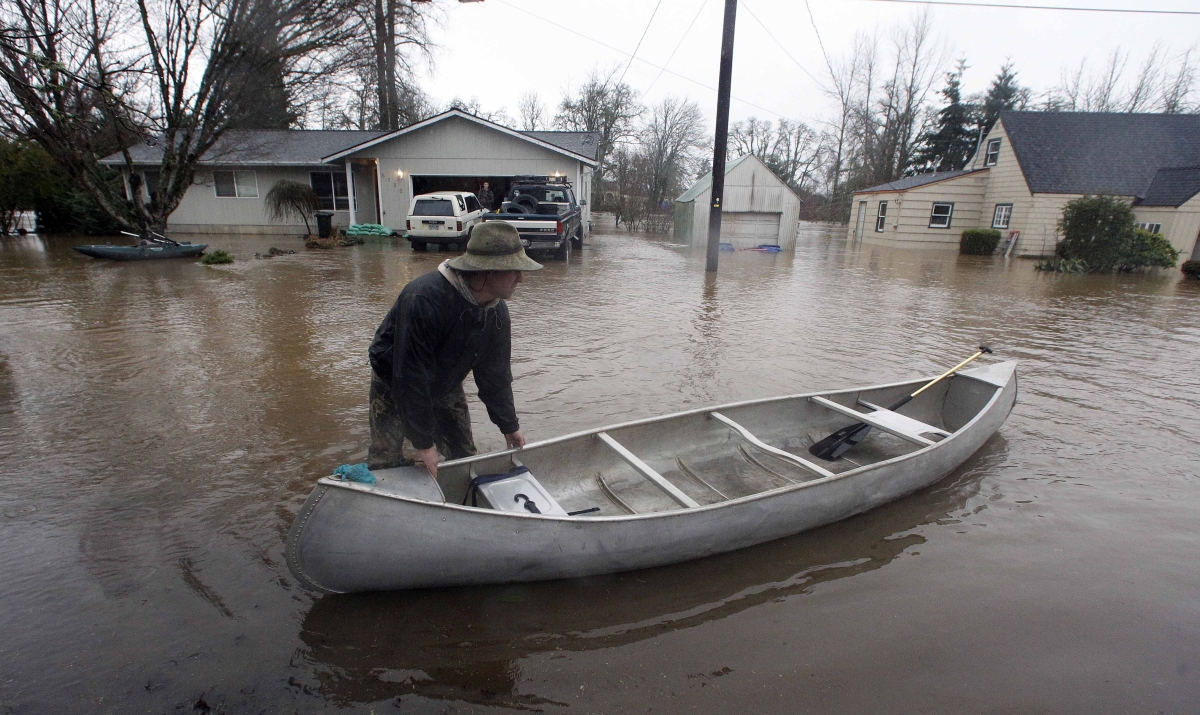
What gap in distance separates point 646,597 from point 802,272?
14766 millimetres

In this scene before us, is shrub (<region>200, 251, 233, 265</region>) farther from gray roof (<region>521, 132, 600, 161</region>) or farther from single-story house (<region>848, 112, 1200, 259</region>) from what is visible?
single-story house (<region>848, 112, 1200, 259</region>)

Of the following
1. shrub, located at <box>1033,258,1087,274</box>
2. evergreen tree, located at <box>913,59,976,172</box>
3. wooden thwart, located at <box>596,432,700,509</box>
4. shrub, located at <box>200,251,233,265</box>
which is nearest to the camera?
wooden thwart, located at <box>596,432,700,509</box>

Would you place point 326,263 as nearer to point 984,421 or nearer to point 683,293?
point 683,293

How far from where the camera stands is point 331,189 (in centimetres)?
2289

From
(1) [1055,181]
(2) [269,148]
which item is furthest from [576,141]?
(1) [1055,181]

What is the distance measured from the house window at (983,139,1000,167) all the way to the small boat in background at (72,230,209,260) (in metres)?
27.0

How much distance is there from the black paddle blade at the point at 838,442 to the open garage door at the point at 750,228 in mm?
19652

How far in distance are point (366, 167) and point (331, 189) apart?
169 cm

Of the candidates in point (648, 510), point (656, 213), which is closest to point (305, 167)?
point (656, 213)

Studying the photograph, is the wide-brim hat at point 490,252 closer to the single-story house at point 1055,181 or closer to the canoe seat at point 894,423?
the canoe seat at point 894,423

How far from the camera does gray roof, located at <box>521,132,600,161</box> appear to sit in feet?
73.6

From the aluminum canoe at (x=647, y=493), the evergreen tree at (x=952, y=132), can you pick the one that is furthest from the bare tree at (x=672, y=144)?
the aluminum canoe at (x=647, y=493)

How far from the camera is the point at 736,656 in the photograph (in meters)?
2.79

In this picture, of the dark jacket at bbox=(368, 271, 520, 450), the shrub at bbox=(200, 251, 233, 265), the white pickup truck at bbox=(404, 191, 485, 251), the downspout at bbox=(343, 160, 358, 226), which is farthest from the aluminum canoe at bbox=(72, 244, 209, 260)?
the dark jacket at bbox=(368, 271, 520, 450)
